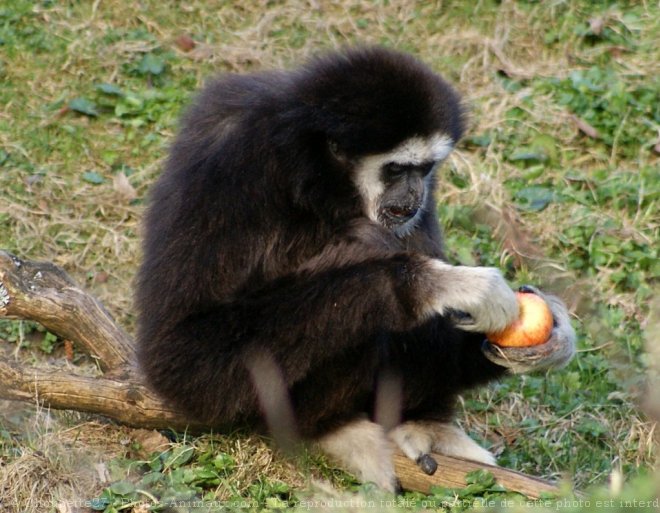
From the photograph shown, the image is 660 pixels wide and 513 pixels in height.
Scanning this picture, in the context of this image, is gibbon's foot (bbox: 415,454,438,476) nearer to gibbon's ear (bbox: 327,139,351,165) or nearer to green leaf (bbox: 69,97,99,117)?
gibbon's ear (bbox: 327,139,351,165)

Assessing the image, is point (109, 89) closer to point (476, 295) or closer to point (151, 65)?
point (151, 65)

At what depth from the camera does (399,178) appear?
5957 mm

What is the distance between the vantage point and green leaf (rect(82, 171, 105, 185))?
8828 millimetres

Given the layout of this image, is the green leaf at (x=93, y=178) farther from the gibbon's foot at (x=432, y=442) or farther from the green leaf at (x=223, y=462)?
the gibbon's foot at (x=432, y=442)

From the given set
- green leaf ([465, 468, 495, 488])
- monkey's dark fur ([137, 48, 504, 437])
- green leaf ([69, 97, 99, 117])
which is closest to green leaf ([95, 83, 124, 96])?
green leaf ([69, 97, 99, 117])

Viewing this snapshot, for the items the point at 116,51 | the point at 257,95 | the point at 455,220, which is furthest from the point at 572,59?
the point at 257,95

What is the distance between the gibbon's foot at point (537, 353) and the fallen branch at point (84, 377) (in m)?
0.58

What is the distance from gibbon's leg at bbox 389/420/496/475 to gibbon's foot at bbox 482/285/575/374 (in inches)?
20.6

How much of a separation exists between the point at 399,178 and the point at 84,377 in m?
2.11

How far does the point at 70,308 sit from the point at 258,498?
1555mm

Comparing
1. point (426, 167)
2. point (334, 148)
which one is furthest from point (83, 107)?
point (426, 167)

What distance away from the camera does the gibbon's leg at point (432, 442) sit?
5.93 metres

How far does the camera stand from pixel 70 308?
605 cm

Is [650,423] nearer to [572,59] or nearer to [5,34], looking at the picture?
[572,59]
